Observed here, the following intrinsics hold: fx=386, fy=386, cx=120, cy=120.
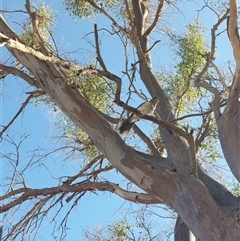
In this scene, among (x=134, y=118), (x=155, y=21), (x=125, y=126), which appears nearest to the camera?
(x=134, y=118)

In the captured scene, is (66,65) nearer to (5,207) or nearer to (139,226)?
(5,207)

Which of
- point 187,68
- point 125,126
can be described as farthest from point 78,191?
point 187,68

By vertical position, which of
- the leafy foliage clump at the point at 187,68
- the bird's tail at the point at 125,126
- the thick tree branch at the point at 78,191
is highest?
the leafy foliage clump at the point at 187,68

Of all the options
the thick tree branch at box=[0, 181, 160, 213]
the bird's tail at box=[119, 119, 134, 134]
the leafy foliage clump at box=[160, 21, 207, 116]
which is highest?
the leafy foliage clump at box=[160, 21, 207, 116]

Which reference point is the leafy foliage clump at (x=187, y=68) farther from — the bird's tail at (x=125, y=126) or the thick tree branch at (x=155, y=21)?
the bird's tail at (x=125, y=126)

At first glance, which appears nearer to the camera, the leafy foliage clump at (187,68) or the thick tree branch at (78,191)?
the thick tree branch at (78,191)

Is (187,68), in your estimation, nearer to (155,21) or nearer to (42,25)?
(155,21)

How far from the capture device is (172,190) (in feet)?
8.84

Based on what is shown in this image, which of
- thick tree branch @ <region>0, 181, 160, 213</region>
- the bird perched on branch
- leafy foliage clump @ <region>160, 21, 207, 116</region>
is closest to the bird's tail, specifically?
the bird perched on branch

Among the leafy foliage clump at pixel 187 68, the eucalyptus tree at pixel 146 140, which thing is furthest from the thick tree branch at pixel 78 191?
the leafy foliage clump at pixel 187 68

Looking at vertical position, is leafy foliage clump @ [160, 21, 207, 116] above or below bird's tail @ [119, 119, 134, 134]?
above

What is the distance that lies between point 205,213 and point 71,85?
152 cm

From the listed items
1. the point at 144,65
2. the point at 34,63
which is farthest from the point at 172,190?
the point at 144,65

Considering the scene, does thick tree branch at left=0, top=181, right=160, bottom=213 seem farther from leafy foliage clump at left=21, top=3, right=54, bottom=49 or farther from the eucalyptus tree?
leafy foliage clump at left=21, top=3, right=54, bottom=49
